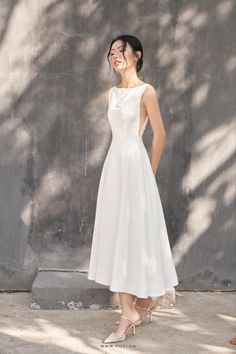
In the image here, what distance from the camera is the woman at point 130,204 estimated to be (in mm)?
4113

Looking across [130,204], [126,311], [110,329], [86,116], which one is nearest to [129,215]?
[130,204]

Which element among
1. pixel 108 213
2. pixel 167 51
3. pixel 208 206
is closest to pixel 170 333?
pixel 108 213

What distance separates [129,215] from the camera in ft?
13.6

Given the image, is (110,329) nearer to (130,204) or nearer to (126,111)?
(130,204)

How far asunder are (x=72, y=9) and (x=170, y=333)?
283cm

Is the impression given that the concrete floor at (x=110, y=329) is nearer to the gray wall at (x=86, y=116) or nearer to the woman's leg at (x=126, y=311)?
the woman's leg at (x=126, y=311)

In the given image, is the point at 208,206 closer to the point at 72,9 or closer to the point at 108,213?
the point at 108,213

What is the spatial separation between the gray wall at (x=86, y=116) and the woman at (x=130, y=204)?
0.99 metres

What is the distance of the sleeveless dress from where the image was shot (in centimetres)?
412

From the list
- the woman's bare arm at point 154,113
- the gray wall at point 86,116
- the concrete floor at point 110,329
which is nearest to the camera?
the concrete floor at point 110,329

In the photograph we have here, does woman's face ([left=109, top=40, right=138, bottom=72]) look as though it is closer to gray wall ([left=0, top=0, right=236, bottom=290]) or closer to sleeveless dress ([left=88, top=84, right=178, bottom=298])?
sleeveless dress ([left=88, top=84, right=178, bottom=298])

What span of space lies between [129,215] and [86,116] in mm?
1376

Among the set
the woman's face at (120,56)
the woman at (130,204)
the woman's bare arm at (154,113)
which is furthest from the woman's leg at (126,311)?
the woman's face at (120,56)

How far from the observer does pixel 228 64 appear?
17.4ft
